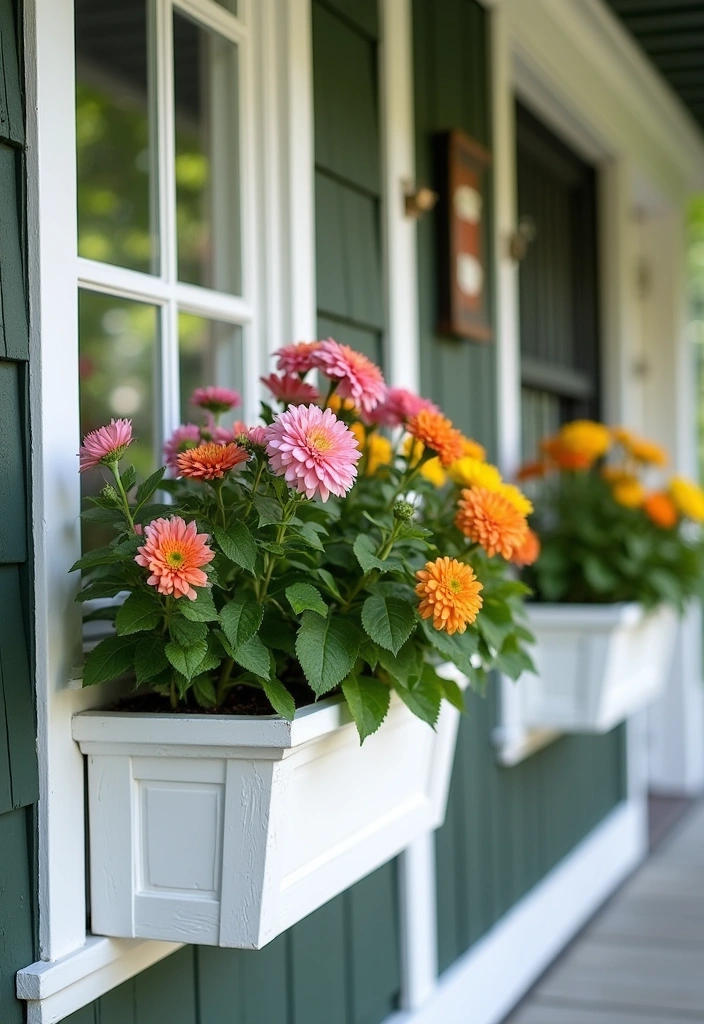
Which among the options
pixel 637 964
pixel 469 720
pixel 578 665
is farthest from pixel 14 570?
pixel 637 964

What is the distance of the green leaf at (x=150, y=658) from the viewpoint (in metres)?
1.35

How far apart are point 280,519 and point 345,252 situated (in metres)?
0.94

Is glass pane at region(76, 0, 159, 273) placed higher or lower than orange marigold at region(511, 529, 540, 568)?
higher

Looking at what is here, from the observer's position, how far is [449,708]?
1901 millimetres

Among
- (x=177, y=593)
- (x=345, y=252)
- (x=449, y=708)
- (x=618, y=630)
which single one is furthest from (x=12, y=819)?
(x=618, y=630)

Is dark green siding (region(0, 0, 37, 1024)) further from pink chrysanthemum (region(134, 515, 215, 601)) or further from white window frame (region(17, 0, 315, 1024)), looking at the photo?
pink chrysanthemum (region(134, 515, 215, 601))

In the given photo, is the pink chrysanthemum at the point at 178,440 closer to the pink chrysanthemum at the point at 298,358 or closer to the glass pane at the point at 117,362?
the pink chrysanthemum at the point at 298,358

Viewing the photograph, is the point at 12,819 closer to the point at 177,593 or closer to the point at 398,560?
the point at 177,593

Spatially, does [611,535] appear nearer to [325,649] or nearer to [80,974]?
[325,649]

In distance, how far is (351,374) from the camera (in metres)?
1.50

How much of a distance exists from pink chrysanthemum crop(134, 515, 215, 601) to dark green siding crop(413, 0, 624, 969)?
1287 millimetres

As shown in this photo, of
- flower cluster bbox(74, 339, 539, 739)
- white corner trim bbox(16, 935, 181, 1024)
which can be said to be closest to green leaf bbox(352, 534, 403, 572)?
flower cluster bbox(74, 339, 539, 739)

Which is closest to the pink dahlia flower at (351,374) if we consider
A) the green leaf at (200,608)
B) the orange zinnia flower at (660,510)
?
the green leaf at (200,608)

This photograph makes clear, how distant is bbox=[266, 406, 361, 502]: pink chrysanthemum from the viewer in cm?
130
